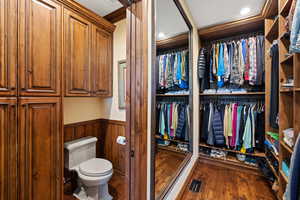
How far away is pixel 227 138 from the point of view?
6.78 ft

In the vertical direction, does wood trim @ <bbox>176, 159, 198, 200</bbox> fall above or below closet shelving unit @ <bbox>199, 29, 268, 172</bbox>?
below

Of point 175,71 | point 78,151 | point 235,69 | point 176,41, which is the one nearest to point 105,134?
point 78,151

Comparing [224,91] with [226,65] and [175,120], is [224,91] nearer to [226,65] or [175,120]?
[226,65]

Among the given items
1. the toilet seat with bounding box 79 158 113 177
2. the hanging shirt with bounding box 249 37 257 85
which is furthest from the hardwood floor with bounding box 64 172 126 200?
the hanging shirt with bounding box 249 37 257 85

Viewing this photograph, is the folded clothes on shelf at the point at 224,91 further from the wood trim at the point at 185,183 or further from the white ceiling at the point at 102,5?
the white ceiling at the point at 102,5

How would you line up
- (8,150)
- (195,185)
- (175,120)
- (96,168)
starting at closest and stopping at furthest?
1. (8,150)
2. (96,168)
3. (195,185)
4. (175,120)

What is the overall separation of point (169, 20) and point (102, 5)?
1013 mm

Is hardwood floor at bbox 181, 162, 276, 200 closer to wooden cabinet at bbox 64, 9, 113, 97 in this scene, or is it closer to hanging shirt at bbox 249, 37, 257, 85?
hanging shirt at bbox 249, 37, 257, 85

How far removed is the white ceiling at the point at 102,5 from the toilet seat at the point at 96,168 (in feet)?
7.28

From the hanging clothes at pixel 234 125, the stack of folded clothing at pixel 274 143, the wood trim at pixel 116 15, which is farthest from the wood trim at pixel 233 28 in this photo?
the stack of folded clothing at pixel 274 143

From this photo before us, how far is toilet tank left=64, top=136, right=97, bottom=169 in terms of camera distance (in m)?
1.62

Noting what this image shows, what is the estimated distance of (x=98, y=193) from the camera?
1.49m

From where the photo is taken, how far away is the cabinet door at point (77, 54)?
1.49m

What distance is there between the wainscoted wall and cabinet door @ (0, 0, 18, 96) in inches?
35.9
